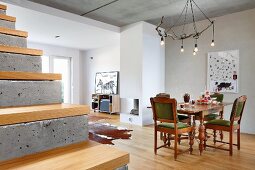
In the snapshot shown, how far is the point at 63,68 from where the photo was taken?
8781mm

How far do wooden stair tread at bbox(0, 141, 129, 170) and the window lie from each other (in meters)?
7.63

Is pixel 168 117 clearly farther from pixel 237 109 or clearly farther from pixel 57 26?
pixel 57 26

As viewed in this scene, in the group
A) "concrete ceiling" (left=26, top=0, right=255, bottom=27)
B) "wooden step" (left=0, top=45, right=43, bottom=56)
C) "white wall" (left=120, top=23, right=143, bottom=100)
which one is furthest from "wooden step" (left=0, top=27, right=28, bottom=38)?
"white wall" (left=120, top=23, right=143, bottom=100)

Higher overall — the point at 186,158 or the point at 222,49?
the point at 222,49

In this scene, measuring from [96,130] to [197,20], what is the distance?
4.09m

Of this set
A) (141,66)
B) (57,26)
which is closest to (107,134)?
(141,66)

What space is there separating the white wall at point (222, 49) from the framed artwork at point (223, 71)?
0.36ft

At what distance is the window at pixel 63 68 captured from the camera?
26.6ft

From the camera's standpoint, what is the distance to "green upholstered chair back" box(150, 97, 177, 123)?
291 centimetres

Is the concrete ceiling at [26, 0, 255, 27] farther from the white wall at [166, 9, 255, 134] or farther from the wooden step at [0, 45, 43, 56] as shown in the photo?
the wooden step at [0, 45, 43, 56]

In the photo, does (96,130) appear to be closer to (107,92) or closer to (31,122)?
(107,92)

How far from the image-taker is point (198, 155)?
3.15m

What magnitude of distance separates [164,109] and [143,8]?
2.73m

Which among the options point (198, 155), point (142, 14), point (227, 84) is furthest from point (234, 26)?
point (198, 155)
